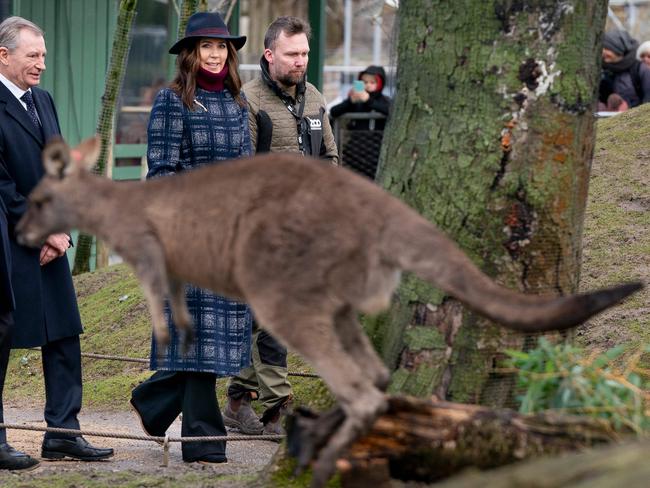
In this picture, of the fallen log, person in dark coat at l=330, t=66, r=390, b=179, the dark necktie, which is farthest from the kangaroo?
person in dark coat at l=330, t=66, r=390, b=179

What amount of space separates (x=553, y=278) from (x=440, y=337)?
0.61 metres

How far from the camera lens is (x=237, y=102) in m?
6.83

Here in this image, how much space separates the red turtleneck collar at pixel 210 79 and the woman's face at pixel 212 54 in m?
0.02

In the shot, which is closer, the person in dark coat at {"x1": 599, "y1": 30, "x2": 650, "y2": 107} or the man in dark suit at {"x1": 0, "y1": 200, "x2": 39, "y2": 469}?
the man in dark suit at {"x1": 0, "y1": 200, "x2": 39, "y2": 469}

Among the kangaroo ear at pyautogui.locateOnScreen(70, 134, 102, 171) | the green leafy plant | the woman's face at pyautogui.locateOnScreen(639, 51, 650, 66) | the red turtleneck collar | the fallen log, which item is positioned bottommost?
the fallen log

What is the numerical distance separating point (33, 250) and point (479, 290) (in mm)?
3616

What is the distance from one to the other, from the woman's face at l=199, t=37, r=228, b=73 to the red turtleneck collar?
24 millimetres

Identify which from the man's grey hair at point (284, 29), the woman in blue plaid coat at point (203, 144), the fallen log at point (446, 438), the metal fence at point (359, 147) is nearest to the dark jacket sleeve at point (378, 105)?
the metal fence at point (359, 147)

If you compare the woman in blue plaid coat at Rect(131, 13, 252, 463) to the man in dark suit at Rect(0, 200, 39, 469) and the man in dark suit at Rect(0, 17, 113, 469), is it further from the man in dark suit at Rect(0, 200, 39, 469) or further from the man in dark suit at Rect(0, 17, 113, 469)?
the man in dark suit at Rect(0, 200, 39, 469)

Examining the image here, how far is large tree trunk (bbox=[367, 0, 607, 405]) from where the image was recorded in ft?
17.5

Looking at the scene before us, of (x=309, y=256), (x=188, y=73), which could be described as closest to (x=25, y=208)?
(x=188, y=73)

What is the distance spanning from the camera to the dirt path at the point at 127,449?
6.89 m

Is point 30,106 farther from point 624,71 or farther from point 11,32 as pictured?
point 624,71

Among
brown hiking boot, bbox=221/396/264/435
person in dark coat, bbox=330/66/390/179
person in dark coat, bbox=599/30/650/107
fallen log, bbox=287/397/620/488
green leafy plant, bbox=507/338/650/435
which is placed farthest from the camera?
person in dark coat, bbox=330/66/390/179
